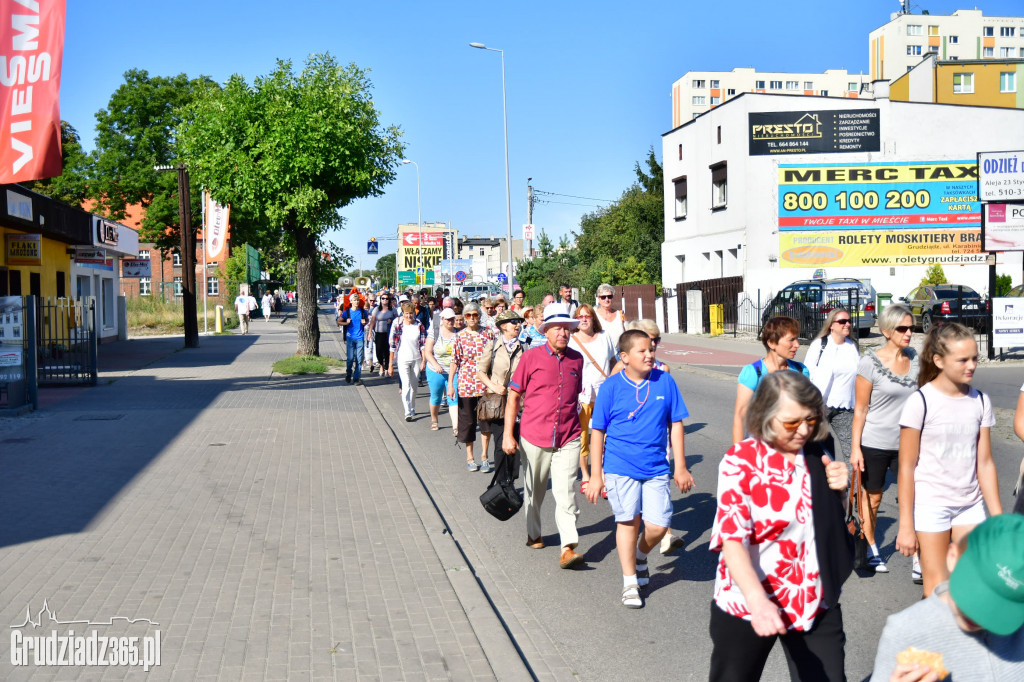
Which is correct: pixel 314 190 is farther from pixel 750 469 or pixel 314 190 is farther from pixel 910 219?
pixel 910 219

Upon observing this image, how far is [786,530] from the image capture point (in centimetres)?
311

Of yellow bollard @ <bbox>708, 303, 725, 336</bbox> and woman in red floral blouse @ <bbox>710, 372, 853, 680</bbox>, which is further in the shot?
yellow bollard @ <bbox>708, 303, 725, 336</bbox>

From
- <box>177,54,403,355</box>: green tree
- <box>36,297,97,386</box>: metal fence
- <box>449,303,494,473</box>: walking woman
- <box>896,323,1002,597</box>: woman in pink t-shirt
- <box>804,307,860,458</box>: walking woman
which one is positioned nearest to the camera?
<box>896,323,1002,597</box>: woman in pink t-shirt

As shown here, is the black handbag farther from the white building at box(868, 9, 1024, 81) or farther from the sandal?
the white building at box(868, 9, 1024, 81)

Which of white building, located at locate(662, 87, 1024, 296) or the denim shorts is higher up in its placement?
white building, located at locate(662, 87, 1024, 296)

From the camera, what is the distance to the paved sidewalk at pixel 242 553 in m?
4.81

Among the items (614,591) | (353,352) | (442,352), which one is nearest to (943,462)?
(614,591)

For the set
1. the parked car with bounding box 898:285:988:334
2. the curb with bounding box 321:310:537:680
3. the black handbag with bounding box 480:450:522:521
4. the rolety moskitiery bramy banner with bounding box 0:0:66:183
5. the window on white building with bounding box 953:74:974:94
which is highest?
the window on white building with bounding box 953:74:974:94

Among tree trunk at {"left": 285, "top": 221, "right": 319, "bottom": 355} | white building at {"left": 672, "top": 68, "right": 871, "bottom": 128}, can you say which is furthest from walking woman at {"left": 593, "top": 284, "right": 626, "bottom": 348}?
white building at {"left": 672, "top": 68, "right": 871, "bottom": 128}

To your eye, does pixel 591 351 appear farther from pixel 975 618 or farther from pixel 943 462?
pixel 975 618

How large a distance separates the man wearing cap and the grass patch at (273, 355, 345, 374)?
65.8 feet

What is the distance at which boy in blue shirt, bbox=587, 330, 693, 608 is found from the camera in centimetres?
552

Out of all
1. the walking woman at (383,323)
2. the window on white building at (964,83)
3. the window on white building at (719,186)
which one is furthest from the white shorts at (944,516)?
the window on white building at (964,83)

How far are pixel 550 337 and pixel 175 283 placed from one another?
241 ft
